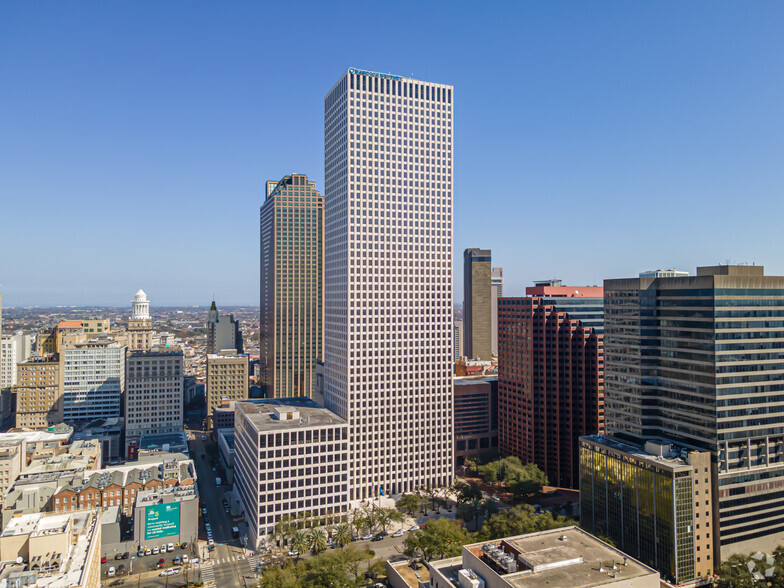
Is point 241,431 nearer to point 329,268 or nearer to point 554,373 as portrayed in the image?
point 329,268

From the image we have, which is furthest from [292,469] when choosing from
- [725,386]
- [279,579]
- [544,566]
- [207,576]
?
[725,386]

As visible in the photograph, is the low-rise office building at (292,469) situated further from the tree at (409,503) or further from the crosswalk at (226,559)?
the tree at (409,503)

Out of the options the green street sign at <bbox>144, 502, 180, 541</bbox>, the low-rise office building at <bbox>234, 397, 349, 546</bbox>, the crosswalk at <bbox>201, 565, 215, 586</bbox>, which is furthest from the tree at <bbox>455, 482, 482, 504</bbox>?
the green street sign at <bbox>144, 502, 180, 541</bbox>

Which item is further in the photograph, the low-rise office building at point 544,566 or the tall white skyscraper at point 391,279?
the tall white skyscraper at point 391,279

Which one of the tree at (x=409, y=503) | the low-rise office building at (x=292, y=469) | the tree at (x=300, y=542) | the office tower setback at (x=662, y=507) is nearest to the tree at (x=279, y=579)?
the tree at (x=300, y=542)

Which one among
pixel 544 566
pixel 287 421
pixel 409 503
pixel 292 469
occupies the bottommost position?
pixel 409 503

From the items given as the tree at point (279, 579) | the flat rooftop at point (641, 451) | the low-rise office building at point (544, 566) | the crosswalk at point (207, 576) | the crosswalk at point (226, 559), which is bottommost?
the crosswalk at point (226, 559)

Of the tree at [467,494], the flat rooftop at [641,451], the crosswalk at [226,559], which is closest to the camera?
the flat rooftop at [641,451]

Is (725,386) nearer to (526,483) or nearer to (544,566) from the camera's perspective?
(526,483)
